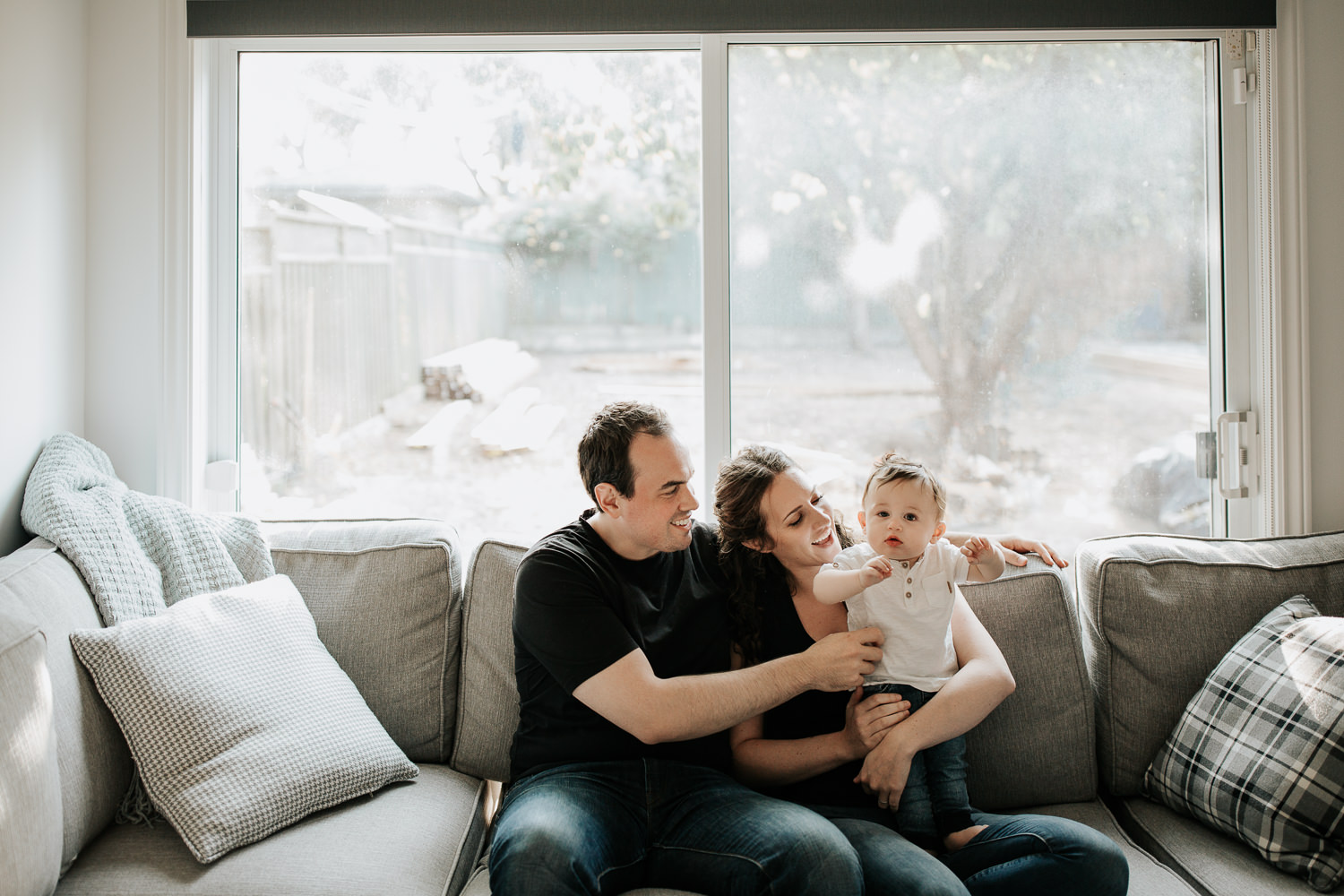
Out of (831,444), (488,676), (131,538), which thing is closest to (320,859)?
(488,676)

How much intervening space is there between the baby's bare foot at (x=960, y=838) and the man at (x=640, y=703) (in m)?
0.30

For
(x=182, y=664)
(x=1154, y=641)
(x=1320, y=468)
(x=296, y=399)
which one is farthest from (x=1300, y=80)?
(x=182, y=664)

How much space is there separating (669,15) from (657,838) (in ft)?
6.29

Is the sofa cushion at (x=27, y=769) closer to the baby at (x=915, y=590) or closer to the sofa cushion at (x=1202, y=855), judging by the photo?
the baby at (x=915, y=590)

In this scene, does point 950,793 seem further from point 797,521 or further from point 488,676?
point 488,676


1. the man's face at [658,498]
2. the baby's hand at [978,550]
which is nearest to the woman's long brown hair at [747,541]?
the man's face at [658,498]

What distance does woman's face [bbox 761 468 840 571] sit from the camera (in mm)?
1840

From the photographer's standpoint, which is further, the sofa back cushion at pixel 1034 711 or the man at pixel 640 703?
the sofa back cushion at pixel 1034 711

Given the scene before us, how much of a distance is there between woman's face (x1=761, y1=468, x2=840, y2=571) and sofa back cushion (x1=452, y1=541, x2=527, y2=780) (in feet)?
1.92

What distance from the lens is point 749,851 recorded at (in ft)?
5.06

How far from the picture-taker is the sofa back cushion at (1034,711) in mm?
1941

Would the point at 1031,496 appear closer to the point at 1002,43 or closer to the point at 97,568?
the point at 1002,43

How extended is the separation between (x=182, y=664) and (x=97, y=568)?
332 millimetres

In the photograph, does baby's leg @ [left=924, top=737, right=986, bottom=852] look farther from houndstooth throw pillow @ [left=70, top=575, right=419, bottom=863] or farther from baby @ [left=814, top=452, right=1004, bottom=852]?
houndstooth throw pillow @ [left=70, top=575, right=419, bottom=863]
